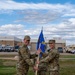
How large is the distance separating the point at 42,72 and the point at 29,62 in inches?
37.5

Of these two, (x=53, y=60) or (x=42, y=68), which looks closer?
(x=53, y=60)

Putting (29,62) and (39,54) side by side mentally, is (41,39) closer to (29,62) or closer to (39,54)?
(39,54)

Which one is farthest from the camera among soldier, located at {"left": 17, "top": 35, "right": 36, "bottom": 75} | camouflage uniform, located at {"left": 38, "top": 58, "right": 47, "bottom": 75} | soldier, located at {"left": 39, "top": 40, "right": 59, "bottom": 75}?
camouflage uniform, located at {"left": 38, "top": 58, "right": 47, "bottom": 75}

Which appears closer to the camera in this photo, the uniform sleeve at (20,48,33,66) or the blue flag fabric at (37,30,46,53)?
the uniform sleeve at (20,48,33,66)

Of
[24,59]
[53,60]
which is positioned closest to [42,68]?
[53,60]

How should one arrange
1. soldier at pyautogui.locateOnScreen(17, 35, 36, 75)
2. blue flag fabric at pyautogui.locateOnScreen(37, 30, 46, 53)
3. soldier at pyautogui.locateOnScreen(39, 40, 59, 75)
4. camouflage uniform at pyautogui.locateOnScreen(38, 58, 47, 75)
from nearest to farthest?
soldier at pyautogui.locateOnScreen(17, 35, 36, 75), soldier at pyautogui.locateOnScreen(39, 40, 59, 75), camouflage uniform at pyautogui.locateOnScreen(38, 58, 47, 75), blue flag fabric at pyautogui.locateOnScreen(37, 30, 46, 53)

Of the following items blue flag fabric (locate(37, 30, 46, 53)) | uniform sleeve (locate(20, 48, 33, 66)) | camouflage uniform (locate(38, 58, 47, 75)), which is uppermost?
blue flag fabric (locate(37, 30, 46, 53))

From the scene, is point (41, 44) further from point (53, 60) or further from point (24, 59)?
point (24, 59)

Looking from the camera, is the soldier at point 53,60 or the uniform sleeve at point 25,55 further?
the soldier at point 53,60

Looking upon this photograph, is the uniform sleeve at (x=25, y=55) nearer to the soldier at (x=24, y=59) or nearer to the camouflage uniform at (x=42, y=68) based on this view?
the soldier at (x=24, y=59)

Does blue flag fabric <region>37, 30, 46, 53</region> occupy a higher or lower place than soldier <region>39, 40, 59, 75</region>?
higher

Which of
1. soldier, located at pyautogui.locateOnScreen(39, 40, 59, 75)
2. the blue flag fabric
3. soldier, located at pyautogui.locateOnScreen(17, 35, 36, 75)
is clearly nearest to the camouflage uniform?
soldier, located at pyautogui.locateOnScreen(39, 40, 59, 75)

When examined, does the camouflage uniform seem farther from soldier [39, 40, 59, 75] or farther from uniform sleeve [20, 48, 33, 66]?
uniform sleeve [20, 48, 33, 66]

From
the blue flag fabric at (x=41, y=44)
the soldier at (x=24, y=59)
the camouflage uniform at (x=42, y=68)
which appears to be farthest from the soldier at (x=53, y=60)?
the blue flag fabric at (x=41, y=44)
